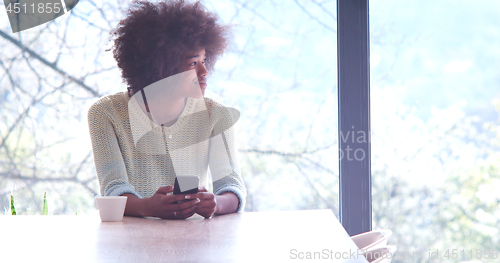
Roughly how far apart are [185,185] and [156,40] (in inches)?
32.4

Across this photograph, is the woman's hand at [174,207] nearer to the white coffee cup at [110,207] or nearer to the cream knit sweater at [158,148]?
the white coffee cup at [110,207]

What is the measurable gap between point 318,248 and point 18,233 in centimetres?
77

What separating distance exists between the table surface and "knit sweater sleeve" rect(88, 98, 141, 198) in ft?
0.53

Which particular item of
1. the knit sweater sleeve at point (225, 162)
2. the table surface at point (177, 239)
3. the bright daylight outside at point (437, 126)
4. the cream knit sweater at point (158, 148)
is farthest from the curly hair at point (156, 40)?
the bright daylight outside at point (437, 126)

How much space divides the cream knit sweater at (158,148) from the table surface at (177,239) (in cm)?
30

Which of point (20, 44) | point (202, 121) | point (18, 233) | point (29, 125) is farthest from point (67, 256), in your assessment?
point (20, 44)

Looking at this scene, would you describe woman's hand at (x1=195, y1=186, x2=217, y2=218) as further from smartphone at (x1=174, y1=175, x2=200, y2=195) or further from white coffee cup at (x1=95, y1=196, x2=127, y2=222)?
white coffee cup at (x1=95, y1=196, x2=127, y2=222)

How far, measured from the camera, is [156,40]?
5.53ft

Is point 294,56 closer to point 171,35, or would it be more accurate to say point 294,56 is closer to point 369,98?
point 369,98

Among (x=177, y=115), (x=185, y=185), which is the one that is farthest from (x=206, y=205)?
(x=177, y=115)

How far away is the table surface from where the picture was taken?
0.72 m

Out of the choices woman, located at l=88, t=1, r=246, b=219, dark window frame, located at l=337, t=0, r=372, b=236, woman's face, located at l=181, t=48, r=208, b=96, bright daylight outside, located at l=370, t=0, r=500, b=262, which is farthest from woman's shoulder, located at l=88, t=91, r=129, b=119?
bright daylight outside, located at l=370, t=0, r=500, b=262

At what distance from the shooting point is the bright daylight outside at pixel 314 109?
6.58 ft

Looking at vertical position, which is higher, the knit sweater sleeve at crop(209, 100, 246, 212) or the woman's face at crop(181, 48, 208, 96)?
the woman's face at crop(181, 48, 208, 96)
